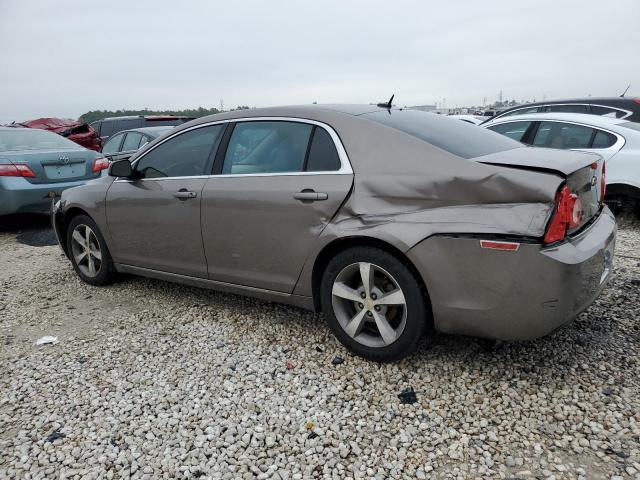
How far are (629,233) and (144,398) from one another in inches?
217

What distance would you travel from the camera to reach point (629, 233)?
561 centimetres

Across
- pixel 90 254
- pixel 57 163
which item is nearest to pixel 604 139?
pixel 90 254

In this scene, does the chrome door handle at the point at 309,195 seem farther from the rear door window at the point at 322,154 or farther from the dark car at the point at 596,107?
the dark car at the point at 596,107

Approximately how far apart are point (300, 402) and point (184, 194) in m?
1.81

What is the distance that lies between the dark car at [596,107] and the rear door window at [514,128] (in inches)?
71.3

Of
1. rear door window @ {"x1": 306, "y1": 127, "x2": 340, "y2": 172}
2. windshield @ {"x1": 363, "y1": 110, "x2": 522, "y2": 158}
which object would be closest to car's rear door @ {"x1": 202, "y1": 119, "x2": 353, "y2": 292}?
rear door window @ {"x1": 306, "y1": 127, "x2": 340, "y2": 172}

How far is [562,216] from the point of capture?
2381 mm

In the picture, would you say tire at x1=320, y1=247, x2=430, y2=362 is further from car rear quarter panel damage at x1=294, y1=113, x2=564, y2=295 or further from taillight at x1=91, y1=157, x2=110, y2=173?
taillight at x1=91, y1=157, x2=110, y2=173

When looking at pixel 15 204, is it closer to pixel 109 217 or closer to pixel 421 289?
pixel 109 217

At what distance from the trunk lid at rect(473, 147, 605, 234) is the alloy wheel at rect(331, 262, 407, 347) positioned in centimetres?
88

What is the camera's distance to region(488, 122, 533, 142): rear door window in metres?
6.68

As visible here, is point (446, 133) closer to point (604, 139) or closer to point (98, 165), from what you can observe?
point (604, 139)

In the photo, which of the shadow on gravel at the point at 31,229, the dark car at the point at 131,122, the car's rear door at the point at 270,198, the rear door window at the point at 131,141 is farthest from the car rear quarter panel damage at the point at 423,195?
the dark car at the point at 131,122

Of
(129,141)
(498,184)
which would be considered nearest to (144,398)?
(498,184)
